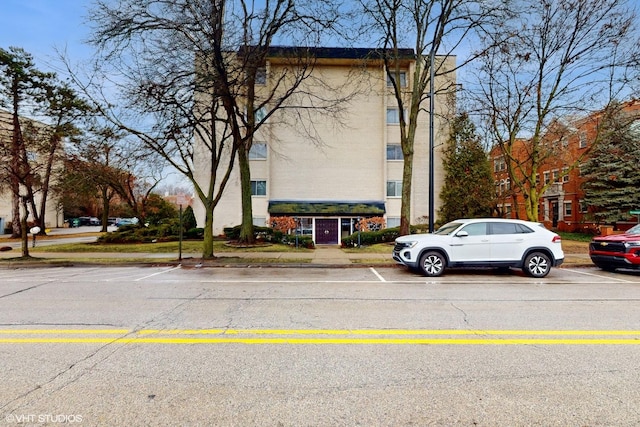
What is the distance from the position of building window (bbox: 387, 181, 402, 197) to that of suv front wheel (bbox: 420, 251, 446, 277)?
53.6 ft

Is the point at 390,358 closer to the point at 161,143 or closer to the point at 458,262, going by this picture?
the point at 458,262

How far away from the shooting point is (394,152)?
88.5 feet

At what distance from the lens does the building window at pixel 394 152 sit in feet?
88.2

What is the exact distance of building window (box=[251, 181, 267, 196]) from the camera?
26297 millimetres

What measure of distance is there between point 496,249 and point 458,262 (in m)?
1.19

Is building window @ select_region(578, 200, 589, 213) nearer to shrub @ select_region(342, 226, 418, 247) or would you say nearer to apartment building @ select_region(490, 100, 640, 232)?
apartment building @ select_region(490, 100, 640, 232)

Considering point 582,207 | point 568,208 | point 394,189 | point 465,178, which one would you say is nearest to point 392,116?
point 394,189

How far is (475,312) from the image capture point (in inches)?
249

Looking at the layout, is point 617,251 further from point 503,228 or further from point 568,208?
point 568,208

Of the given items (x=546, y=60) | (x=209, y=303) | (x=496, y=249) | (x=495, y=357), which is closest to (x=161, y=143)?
(x=209, y=303)

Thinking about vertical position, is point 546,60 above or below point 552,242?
above

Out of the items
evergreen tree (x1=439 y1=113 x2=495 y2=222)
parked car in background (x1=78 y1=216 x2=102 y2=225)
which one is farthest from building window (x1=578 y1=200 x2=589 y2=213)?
parked car in background (x1=78 y1=216 x2=102 y2=225)

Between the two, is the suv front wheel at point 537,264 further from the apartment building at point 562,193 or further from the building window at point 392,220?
the apartment building at point 562,193

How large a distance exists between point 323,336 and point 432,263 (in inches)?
257
